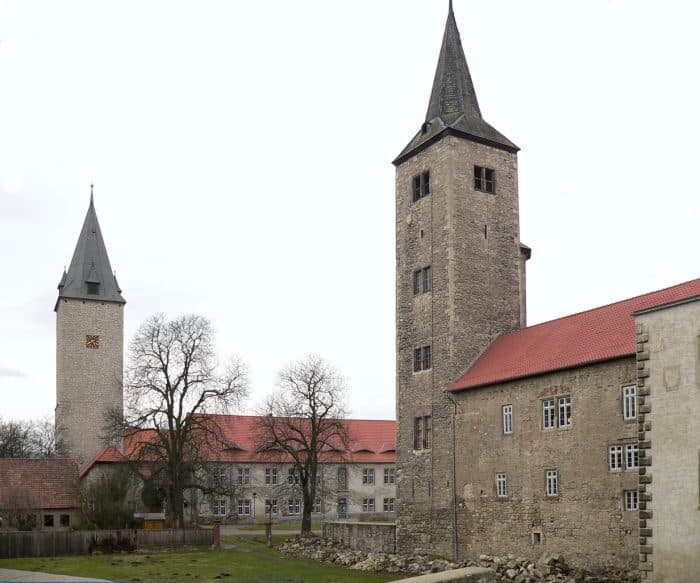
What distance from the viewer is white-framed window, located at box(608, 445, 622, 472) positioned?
91.0ft

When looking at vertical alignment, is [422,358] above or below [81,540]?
above

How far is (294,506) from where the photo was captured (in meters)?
67.4

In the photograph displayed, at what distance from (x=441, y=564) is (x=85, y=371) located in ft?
155

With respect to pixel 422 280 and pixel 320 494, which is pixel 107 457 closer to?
pixel 320 494

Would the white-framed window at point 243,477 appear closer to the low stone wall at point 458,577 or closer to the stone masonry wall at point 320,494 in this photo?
the stone masonry wall at point 320,494

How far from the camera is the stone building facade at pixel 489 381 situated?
28.3m

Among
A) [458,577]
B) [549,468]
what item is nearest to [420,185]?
[549,468]

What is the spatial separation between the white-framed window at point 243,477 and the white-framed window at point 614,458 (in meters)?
42.4

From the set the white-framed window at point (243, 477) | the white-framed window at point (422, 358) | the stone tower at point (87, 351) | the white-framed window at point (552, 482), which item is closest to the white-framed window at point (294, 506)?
the white-framed window at point (243, 477)

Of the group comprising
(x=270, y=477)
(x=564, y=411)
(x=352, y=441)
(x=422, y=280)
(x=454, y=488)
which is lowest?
(x=270, y=477)

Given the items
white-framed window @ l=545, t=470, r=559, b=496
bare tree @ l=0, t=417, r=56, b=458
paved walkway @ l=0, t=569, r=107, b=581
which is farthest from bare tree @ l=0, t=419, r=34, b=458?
white-framed window @ l=545, t=470, r=559, b=496

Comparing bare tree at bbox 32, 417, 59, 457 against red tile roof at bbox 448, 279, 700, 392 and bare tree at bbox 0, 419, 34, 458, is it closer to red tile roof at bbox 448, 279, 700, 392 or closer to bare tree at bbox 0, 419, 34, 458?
bare tree at bbox 0, 419, 34, 458

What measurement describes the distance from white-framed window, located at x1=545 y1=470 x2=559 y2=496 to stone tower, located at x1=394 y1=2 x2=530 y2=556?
18.4 ft

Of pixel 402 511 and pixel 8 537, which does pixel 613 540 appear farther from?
pixel 8 537
